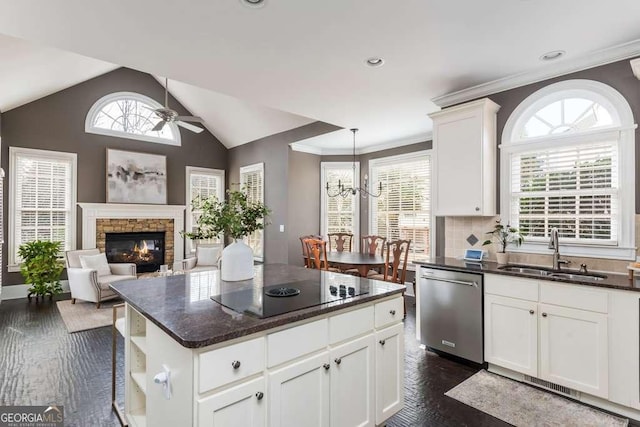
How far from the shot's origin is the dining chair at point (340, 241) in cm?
612

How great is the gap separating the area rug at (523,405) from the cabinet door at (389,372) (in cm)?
75

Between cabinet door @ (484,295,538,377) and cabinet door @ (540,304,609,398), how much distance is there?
7 centimetres

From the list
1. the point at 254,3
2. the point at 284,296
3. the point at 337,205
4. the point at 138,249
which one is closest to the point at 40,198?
the point at 138,249

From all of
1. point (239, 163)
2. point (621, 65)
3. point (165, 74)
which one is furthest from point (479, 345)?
point (239, 163)

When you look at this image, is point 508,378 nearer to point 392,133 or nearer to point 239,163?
point 392,133

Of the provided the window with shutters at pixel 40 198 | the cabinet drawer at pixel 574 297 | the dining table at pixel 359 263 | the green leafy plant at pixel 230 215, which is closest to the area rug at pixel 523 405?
the cabinet drawer at pixel 574 297

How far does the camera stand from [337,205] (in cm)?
662

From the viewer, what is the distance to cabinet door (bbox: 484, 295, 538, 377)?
2.66 m

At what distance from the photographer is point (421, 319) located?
340 cm

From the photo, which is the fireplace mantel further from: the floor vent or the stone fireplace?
the floor vent

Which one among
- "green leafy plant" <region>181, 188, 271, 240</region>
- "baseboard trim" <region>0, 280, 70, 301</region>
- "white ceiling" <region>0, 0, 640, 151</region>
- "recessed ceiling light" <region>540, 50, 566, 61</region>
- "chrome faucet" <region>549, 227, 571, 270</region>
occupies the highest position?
"white ceiling" <region>0, 0, 640, 151</region>

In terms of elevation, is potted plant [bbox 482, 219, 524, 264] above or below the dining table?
above

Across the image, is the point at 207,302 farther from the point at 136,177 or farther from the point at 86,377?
the point at 136,177

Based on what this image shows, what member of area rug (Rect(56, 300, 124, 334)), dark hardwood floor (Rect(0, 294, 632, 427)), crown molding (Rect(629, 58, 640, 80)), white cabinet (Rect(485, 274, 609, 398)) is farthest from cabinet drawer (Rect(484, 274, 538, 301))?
area rug (Rect(56, 300, 124, 334))
